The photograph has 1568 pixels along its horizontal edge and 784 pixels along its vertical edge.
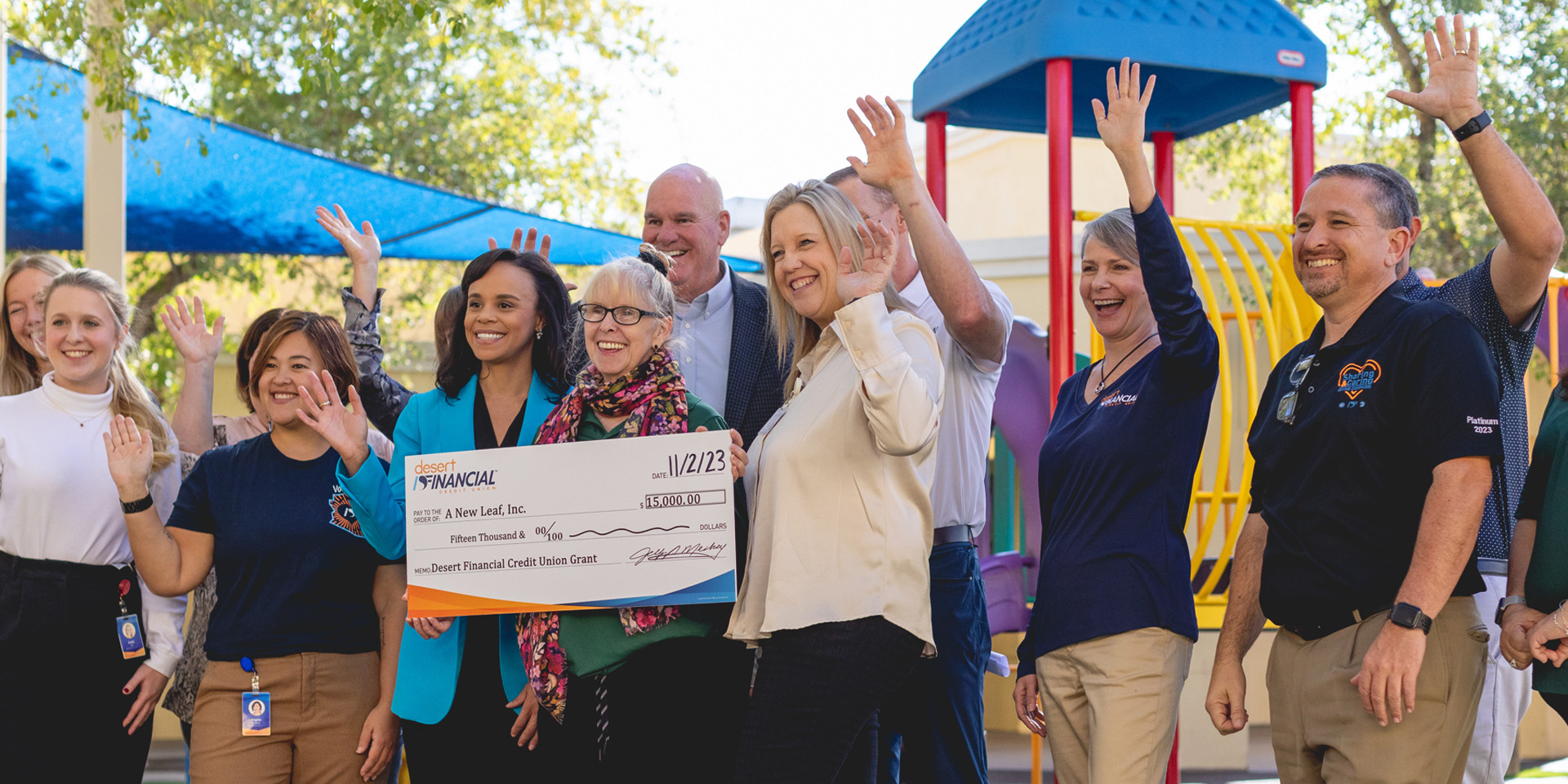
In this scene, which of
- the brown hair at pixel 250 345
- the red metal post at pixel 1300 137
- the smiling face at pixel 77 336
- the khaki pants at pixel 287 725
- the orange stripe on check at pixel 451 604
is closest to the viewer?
the orange stripe on check at pixel 451 604

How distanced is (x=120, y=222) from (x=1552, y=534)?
6417mm

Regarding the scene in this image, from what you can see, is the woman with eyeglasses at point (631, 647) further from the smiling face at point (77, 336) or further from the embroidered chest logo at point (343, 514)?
the smiling face at point (77, 336)

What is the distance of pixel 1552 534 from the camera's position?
9.05 ft

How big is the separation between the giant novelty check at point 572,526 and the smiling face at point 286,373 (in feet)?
2.02

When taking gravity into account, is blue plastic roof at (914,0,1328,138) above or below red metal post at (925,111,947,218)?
above

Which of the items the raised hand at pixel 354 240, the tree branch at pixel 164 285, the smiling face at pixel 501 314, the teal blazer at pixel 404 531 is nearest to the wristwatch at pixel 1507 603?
the teal blazer at pixel 404 531

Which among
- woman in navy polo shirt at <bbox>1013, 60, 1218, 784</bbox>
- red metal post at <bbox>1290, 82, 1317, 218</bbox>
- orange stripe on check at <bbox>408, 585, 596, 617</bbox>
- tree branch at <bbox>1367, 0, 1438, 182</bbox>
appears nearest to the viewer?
woman in navy polo shirt at <bbox>1013, 60, 1218, 784</bbox>

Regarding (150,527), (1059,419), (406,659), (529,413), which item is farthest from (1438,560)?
(150,527)

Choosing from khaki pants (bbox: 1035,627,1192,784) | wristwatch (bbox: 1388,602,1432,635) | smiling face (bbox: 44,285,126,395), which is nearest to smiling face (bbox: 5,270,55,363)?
smiling face (bbox: 44,285,126,395)

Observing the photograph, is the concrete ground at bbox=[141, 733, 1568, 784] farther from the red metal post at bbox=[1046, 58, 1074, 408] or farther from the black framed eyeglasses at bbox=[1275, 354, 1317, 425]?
the black framed eyeglasses at bbox=[1275, 354, 1317, 425]

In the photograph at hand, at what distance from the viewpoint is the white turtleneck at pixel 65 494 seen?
12.1 feet

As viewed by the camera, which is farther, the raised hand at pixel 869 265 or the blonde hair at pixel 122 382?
the blonde hair at pixel 122 382

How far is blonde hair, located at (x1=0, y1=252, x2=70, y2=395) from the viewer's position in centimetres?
418

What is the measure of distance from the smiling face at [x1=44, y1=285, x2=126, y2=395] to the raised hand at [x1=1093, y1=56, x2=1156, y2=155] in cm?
298
